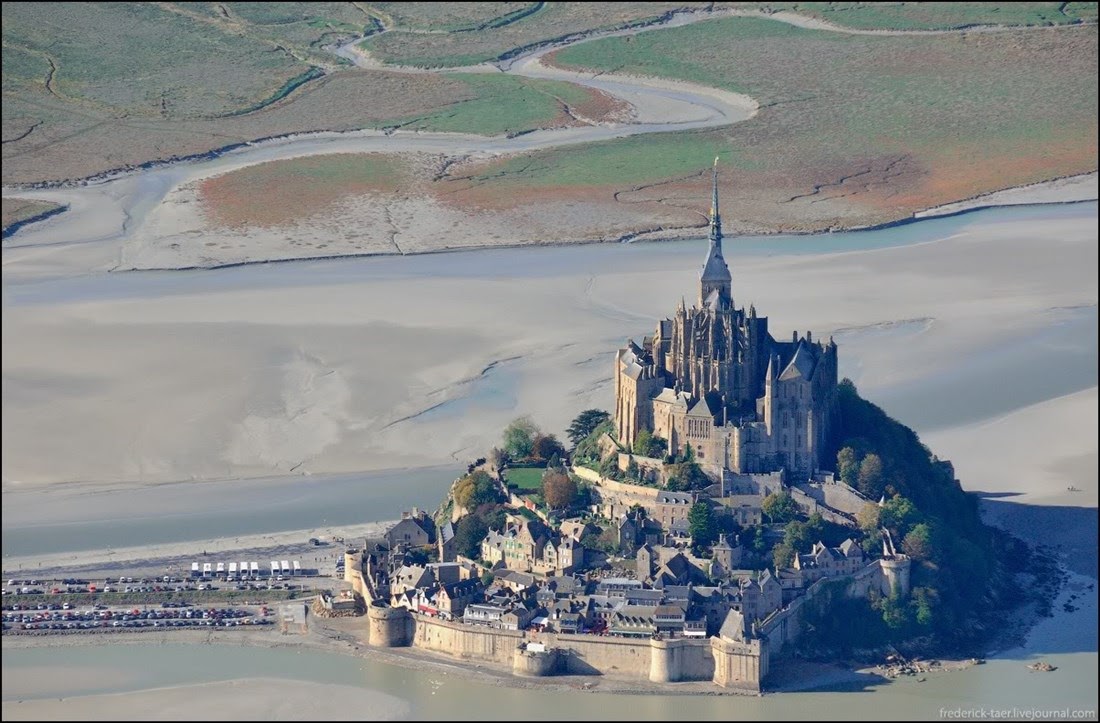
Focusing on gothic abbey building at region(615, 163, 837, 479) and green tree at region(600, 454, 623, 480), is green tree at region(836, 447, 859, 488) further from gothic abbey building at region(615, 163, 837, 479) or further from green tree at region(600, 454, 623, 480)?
green tree at region(600, 454, 623, 480)

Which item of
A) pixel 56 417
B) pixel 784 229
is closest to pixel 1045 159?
pixel 784 229

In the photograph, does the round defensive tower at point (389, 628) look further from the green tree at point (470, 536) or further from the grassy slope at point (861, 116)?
the grassy slope at point (861, 116)

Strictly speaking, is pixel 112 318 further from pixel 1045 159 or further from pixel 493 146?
pixel 1045 159

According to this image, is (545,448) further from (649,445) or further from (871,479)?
(871,479)

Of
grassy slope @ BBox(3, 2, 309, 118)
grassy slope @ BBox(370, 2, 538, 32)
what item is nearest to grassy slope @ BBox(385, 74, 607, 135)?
grassy slope @ BBox(3, 2, 309, 118)

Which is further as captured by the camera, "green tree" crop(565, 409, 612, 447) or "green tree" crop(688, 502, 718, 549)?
"green tree" crop(565, 409, 612, 447)

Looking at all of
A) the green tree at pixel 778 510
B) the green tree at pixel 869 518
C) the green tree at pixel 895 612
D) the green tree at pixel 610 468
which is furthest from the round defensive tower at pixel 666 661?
the green tree at pixel 610 468
